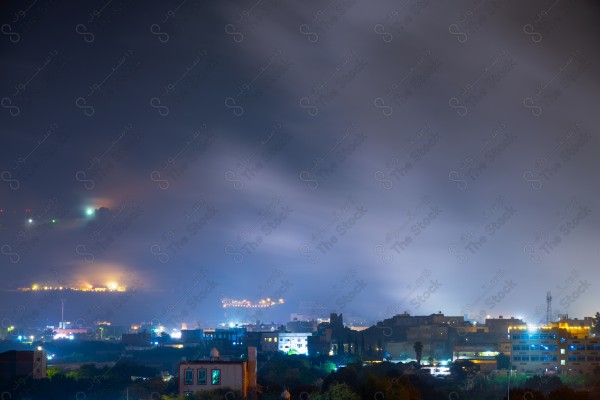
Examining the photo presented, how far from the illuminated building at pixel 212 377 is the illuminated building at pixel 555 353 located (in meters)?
35.7

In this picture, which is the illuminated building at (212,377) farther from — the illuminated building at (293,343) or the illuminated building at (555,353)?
the illuminated building at (293,343)

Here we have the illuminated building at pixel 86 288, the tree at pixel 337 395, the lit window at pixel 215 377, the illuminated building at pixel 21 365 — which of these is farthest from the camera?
the illuminated building at pixel 86 288

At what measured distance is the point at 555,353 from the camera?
6178 cm

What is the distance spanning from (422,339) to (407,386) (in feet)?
181

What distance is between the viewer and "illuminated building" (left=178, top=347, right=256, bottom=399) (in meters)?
31.4

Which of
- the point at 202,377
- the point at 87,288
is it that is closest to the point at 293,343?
the point at 202,377

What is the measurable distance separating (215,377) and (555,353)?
38.0 metres

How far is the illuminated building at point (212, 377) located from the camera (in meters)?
31.4

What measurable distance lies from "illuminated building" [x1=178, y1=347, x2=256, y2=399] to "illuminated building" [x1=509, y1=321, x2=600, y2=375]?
35665mm

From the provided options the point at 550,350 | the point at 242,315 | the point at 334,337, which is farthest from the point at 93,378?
the point at 242,315

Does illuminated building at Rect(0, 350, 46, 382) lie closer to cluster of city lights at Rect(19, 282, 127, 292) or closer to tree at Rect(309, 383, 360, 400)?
tree at Rect(309, 383, 360, 400)

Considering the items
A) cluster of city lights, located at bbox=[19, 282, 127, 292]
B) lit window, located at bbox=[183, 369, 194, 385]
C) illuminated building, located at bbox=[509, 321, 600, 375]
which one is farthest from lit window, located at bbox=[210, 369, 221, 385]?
cluster of city lights, located at bbox=[19, 282, 127, 292]

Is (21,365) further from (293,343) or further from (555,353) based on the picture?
(293,343)

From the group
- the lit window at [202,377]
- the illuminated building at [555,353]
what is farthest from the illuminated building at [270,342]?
the lit window at [202,377]
